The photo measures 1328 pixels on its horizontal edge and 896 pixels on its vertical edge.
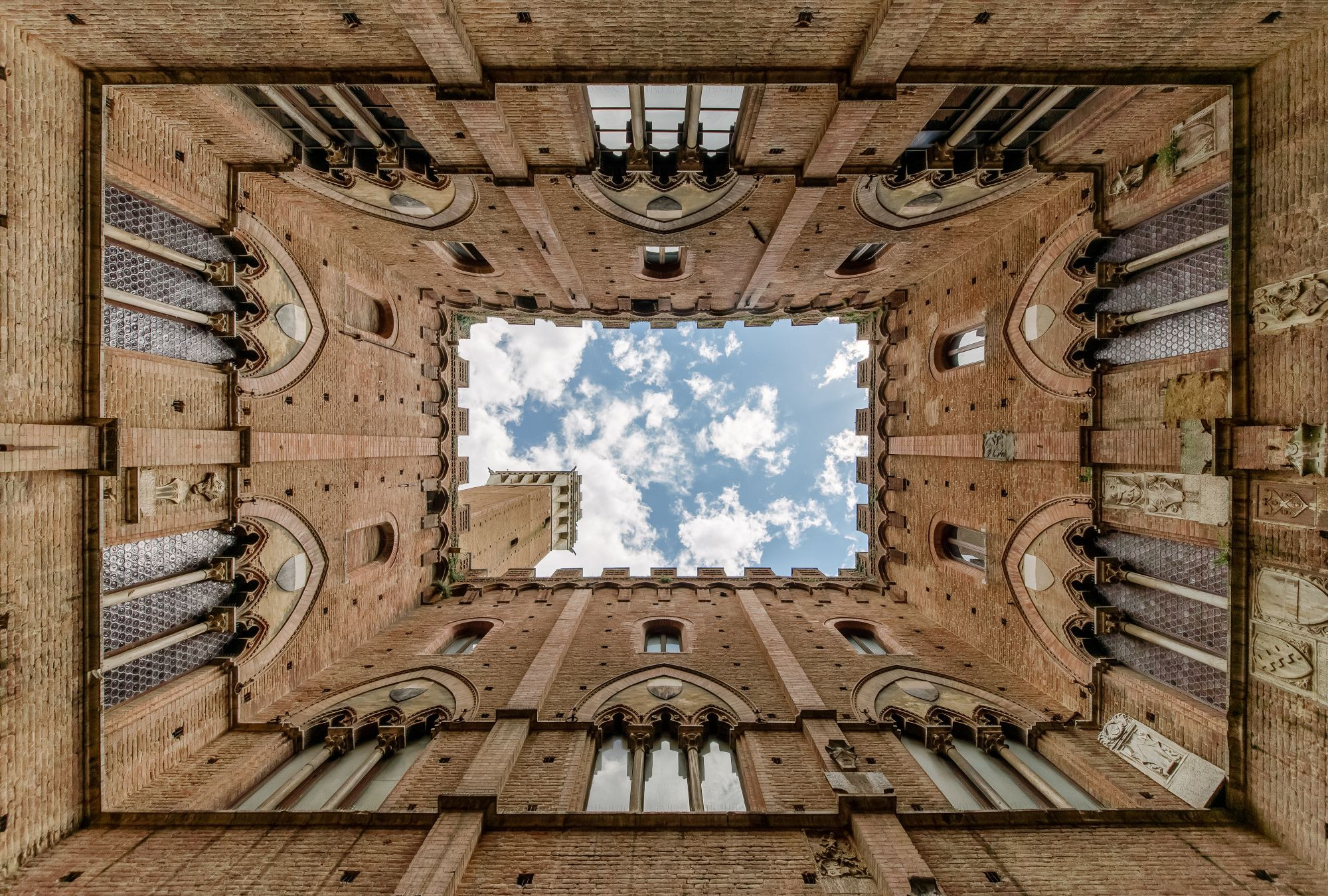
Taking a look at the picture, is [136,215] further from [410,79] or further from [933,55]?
[933,55]

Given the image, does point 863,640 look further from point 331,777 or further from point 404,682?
point 331,777

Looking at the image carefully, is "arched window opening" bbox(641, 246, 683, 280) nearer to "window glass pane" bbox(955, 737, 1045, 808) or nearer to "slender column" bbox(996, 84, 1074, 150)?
"slender column" bbox(996, 84, 1074, 150)

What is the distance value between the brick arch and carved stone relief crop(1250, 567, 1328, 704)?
4281mm

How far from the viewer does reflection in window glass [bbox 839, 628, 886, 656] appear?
49.7 feet

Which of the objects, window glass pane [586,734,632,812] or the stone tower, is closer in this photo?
window glass pane [586,734,632,812]

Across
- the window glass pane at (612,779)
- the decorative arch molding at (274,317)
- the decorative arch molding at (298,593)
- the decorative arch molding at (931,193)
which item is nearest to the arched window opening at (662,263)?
the decorative arch molding at (931,193)

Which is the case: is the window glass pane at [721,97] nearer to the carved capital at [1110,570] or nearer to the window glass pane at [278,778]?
the carved capital at [1110,570]

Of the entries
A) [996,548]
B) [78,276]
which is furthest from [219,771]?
[996,548]

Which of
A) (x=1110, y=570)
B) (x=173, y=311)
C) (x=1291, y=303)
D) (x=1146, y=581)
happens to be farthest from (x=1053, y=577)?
(x=173, y=311)

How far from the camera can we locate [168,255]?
9914mm

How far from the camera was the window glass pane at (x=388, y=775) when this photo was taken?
971 centimetres

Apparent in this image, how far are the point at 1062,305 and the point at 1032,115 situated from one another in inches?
152

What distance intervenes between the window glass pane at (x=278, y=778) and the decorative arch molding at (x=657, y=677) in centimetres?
545

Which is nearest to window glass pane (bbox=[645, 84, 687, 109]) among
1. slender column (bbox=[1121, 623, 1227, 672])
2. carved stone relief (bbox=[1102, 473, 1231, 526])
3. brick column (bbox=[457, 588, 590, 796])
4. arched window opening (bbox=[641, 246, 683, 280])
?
arched window opening (bbox=[641, 246, 683, 280])
